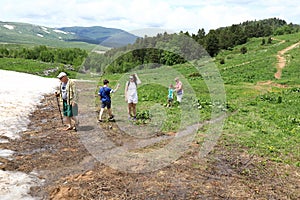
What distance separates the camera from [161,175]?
8961mm

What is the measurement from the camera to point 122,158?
1030 cm

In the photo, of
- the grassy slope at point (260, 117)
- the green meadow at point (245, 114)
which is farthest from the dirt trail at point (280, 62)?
the green meadow at point (245, 114)

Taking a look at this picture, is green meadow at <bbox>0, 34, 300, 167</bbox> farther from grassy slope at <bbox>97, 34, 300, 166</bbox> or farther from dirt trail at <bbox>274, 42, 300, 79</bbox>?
dirt trail at <bbox>274, 42, 300, 79</bbox>

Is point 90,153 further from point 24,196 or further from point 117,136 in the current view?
point 24,196

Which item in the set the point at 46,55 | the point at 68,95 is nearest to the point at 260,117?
the point at 68,95

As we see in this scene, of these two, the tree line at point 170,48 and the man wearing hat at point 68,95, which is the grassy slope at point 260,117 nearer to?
the tree line at point 170,48

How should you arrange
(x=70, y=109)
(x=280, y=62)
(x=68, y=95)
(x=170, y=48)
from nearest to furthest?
1. (x=68, y=95)
2. (x=70, y=109)
3. (x=170, y=48)
4. (x=280, y=62)

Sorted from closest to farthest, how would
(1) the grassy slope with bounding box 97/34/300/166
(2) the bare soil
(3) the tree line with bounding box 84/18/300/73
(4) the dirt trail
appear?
1. (2) the bare soil
2. (1) the grassy slope with bounding box 97/34/300/166
3. (3) the tree line with bounding box 84/18/300/73
4. (4) the dirt trail

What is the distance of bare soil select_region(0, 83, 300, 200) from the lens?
7871mm

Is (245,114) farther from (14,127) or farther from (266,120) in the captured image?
(14,127)

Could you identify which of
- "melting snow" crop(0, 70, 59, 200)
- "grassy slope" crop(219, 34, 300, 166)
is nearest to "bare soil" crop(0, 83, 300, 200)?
"melting snow" crop(0, 70, 59, 200)

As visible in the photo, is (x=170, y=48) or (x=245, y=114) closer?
(x=245, y=114)

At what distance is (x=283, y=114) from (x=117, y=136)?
1063 cm

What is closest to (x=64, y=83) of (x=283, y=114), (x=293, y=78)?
(x=283, y=114)
